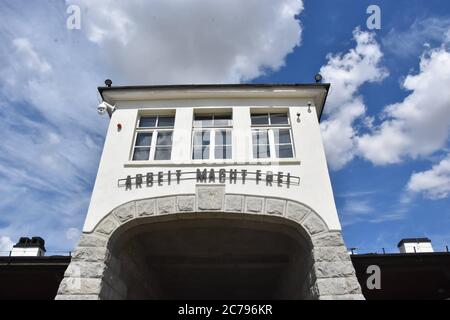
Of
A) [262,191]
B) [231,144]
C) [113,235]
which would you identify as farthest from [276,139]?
[113,235]

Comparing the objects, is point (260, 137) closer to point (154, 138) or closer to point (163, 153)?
point (163, 153)

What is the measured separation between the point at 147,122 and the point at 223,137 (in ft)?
8.21

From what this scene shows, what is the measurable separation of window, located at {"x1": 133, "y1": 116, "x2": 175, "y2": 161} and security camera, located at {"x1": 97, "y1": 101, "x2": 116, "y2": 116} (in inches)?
36.0

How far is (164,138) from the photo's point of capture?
32.0 feet

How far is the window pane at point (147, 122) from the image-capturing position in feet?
33.1

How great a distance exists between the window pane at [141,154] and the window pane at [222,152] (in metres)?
1.98

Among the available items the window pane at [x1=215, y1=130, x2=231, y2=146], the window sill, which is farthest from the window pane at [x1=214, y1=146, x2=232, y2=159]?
the window sill

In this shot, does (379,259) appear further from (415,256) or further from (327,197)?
(327,197)

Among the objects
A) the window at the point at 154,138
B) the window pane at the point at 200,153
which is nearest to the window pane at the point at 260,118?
the window pane at the point at 200,153

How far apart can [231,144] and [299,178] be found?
220 cm

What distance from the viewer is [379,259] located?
31.8ft

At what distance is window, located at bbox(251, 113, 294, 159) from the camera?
30.5 ft

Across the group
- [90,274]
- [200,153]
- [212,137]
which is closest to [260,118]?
[212,137]

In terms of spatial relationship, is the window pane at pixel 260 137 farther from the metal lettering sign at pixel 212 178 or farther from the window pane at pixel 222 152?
the metal lettering sign at pixel 212 178
